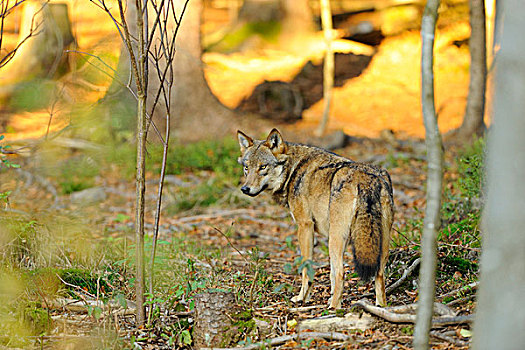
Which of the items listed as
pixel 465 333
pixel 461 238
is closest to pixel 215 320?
pixel 465 333

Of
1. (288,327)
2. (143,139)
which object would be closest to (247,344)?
(288,327)

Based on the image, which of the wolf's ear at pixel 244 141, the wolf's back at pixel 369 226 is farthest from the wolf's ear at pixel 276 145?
the wolf's back at pixel 369 226

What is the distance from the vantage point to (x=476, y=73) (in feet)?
37.2

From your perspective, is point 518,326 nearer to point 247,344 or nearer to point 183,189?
point 247,344

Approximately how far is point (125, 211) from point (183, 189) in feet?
3.79

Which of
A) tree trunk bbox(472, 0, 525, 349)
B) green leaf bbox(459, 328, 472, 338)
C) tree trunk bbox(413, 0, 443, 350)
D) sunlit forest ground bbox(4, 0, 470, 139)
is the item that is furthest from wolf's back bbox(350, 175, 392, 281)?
sunlit forest ground bbox(4, 0, 470, 139)

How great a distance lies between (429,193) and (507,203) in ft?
1.93

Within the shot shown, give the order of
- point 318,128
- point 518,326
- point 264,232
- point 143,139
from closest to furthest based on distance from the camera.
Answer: point 518,326, point 143,139, point 264,232, point 318,128

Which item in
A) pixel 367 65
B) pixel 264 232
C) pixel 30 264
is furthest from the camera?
→ pixel 367 65

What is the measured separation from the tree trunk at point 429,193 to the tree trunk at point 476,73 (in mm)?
8959

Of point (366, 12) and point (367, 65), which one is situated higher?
point (366, 12)

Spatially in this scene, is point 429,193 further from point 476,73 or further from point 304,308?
point 476,73

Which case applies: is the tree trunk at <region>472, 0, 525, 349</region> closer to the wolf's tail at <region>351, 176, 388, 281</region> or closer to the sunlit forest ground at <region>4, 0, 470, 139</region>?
the wolf's tail at <region>351, 176, 388, 281</region>

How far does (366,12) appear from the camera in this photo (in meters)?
19.2
